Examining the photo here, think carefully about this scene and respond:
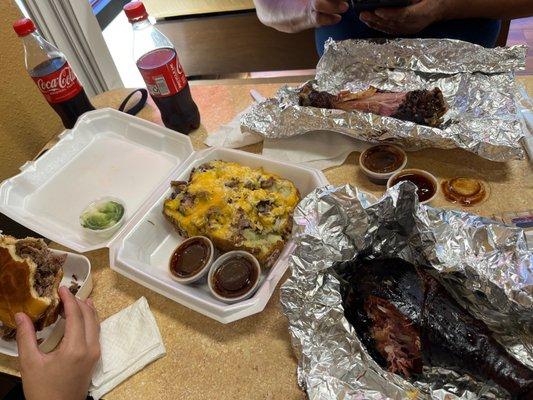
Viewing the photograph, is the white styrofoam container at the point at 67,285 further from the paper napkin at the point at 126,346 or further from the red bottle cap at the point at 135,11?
the red bottle cap at the point at 135,11

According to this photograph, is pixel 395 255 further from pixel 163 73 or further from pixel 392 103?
pixel 163 73

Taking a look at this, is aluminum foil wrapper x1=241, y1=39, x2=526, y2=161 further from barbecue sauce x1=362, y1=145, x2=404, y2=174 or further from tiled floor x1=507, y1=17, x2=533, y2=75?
tiled floor x1=507, y1=17, x2=533, y2=75

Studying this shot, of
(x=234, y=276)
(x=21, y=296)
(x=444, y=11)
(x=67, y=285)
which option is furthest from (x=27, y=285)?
(x=444, y=11)

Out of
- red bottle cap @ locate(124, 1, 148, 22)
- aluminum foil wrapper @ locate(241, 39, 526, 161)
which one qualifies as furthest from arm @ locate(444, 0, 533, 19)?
red bottle cap @ locate(124, 1, 148, 22)

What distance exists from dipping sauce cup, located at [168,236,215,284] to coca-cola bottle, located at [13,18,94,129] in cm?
88

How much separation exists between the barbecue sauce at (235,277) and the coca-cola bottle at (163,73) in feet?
2.42

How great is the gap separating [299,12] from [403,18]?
46cm

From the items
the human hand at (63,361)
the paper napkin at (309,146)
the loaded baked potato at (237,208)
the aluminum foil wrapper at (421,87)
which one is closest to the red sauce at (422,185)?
the aluminum foil wrapper at (421,87)

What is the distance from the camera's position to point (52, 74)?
1.62 metres

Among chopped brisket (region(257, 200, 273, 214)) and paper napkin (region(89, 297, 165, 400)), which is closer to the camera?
paper napkin (region(89, 297, 165, 400))

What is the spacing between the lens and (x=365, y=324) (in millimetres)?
970

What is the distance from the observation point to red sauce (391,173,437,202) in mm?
1289

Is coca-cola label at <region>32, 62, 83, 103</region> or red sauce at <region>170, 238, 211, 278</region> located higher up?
coca-cola label at <region>32, 62, 83, 103</region>

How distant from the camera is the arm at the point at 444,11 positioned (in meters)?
1.52
